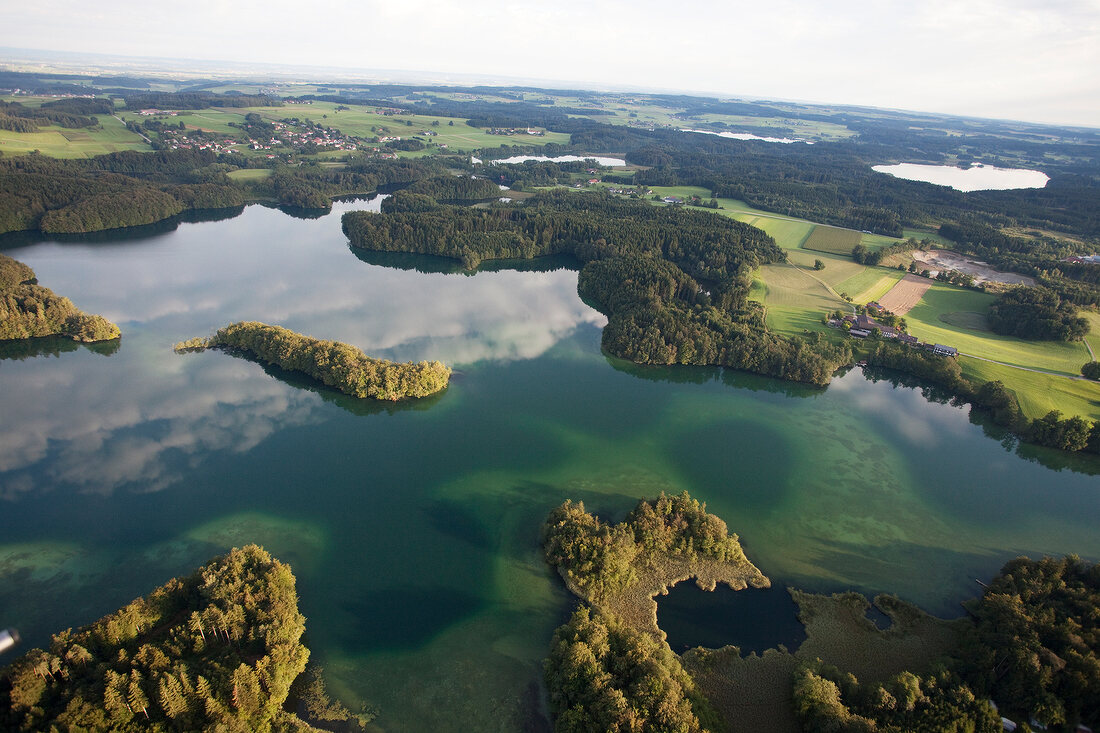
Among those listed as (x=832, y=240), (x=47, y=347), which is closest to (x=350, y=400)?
(x=47, y=347)

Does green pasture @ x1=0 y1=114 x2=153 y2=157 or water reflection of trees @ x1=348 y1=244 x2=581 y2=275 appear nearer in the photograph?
water reflection of trees @ x1=348 y1=244 x2=581 y2=275

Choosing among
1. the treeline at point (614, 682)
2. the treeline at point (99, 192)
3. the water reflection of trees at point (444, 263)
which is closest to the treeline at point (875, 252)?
the water reflection of trees at point (444, 263)

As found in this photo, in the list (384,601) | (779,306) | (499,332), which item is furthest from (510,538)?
(779,306)

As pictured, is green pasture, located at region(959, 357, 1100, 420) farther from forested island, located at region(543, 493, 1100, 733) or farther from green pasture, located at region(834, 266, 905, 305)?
forested island, located at region(543, 493, 1100, 733)

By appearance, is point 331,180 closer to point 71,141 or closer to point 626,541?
point 71,141

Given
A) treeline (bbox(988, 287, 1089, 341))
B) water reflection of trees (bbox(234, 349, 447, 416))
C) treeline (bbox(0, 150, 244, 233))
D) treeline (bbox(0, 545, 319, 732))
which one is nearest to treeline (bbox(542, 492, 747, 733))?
treeline (bbox(0, 545, 319, 732))

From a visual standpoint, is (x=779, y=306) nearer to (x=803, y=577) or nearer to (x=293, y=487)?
(x=803, y=577)
